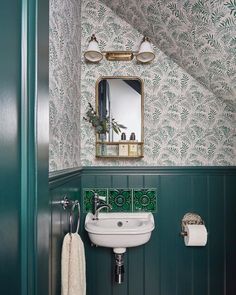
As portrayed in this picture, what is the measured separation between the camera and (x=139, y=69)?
1943 mm

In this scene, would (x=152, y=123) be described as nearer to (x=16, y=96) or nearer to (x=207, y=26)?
(x=207, y=26)

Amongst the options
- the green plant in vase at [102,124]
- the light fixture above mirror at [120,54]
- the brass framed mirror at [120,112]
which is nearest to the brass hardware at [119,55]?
the light fixture above mirror at [120,54]

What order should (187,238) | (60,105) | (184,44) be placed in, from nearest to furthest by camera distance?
(60,105), (184,44), (187,238)

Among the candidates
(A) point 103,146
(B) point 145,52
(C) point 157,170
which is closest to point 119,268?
(C) point 157,170

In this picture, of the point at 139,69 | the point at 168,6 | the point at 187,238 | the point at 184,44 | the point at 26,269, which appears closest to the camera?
the point at 26,269

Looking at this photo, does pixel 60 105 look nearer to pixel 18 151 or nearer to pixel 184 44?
pixel 18 151

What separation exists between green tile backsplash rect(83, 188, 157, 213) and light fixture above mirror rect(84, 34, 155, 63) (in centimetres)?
105

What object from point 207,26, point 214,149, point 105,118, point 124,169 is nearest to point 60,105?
point 105,118

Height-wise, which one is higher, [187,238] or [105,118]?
[105,118]

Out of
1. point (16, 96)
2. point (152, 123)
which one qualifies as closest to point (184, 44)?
point (152, 123)

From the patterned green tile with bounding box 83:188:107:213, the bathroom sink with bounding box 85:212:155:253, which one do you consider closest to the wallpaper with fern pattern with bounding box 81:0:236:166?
the patterned green tile with bounding box 83:188:107:213

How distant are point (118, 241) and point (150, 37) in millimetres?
1572

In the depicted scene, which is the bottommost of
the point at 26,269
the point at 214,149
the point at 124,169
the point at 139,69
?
the point at 26,269

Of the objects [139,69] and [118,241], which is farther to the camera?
[139,69]
